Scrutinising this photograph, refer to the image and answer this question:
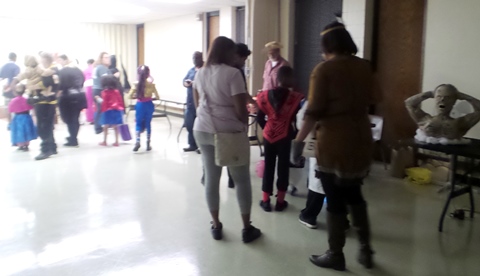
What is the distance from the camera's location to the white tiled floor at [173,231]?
294cm

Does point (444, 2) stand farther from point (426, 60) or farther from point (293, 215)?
point (293, 215)

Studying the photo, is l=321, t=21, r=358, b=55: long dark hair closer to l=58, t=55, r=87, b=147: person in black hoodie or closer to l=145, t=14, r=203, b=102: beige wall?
l=58, t=55, r=87, b=147: person in black hoodie

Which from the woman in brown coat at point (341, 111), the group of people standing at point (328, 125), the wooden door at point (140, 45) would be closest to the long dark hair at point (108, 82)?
the group of people standing at point (328, 125)

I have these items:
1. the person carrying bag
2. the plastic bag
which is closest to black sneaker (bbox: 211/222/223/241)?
the person carrying bag

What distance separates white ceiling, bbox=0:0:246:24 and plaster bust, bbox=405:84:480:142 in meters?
4.50

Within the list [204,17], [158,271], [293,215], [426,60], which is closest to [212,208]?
[158,271]

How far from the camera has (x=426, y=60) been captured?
17.0 feet

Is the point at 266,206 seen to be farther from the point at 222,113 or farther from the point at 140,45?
the point at 140,45

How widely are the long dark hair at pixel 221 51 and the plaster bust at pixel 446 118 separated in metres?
2.22

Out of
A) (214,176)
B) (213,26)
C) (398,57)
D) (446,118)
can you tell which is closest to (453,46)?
(398,57)

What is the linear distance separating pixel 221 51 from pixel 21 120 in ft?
15.1

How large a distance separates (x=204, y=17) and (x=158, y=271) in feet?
24.4

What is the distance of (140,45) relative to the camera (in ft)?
41.3

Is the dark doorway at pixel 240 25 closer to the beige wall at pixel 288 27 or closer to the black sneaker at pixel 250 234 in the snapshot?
the beige wall at pixel 288 27
